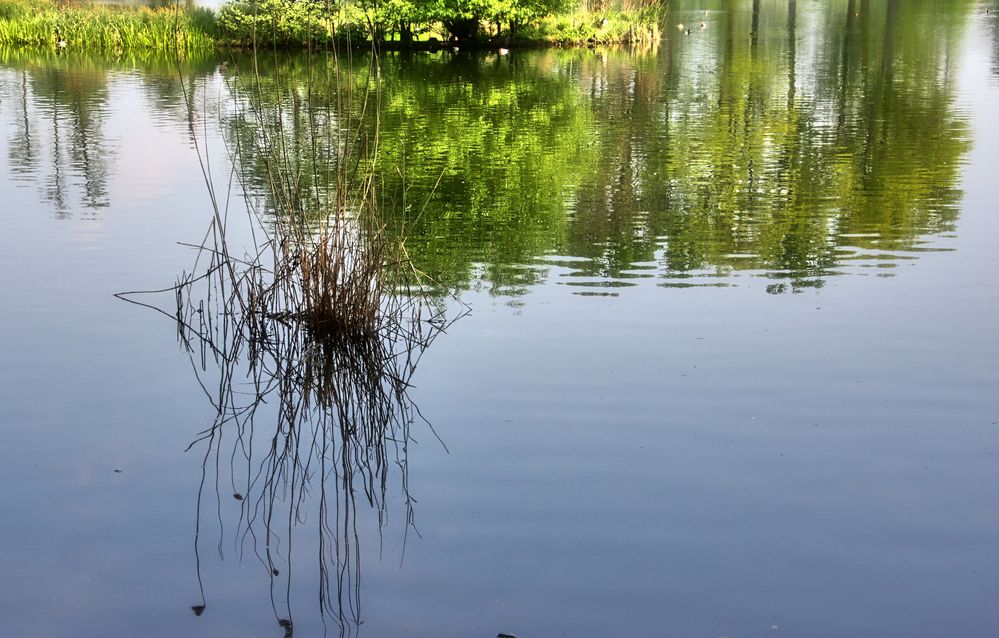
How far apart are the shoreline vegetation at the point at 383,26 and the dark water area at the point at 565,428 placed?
22.7m

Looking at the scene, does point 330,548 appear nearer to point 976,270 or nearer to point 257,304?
point 257,304

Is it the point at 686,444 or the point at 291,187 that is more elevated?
the point at 291,187

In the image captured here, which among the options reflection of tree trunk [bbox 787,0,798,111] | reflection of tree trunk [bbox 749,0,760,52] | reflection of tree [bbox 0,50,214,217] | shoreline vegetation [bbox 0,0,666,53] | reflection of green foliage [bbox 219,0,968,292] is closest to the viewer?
reflection of green foliage [bbox 219,0,968,292]

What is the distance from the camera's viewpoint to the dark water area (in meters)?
3.84

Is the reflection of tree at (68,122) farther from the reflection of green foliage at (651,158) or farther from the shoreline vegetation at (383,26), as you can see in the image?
the shoreline vegetation at (383,26)

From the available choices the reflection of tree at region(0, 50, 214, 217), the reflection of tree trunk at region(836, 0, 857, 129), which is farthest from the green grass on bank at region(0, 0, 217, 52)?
the reflection of tree trunk at region(836, 0, 857, 129)

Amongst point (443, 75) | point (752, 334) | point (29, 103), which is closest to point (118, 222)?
point (752, 334)

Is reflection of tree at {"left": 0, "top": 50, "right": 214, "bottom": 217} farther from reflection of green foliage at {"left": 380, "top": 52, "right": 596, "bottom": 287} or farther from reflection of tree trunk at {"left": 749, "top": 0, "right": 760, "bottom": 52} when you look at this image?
reflection of tree trunk at {"left": 749, "top": 0, "right": 760, "bottom": 52}

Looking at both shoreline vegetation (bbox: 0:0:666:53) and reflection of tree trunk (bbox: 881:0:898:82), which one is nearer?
reflection of tree trunk (bbox: 881:0:898:82)

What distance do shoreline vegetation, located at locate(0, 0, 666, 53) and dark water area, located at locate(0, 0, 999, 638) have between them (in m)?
22.7

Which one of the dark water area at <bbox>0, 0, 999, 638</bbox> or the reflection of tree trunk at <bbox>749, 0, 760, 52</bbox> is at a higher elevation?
the reflection of tree trunk at <bbox>749, 0, 760, 52</bbox>

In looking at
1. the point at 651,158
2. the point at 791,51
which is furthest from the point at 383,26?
the point at 651,158

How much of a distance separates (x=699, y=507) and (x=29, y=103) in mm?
19269

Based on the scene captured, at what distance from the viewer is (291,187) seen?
266 inches
